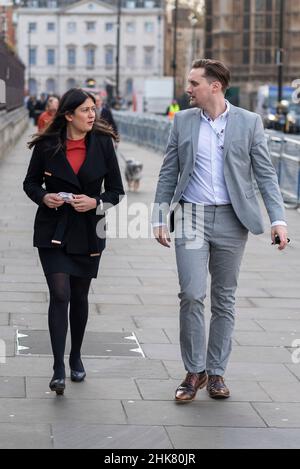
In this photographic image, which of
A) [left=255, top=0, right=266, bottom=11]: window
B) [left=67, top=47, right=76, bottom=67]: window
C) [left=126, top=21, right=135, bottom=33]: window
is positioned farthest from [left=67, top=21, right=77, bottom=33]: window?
[left=255, top=0, right=266, bottom=11]: window

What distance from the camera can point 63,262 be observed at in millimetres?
6871

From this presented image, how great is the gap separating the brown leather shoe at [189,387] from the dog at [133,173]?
1381cm

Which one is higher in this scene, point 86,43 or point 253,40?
point 253,40

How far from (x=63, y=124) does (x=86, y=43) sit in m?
161

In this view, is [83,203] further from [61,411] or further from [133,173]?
[133,173]

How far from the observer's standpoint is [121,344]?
27.2 ft

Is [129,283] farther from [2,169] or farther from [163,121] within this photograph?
[163,121]

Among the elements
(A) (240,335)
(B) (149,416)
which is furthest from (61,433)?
(A) (240,335)

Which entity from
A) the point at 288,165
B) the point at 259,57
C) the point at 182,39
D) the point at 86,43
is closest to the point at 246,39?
the point at 259,57

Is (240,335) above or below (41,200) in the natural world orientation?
below

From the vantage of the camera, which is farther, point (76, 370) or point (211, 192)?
point (76, 370)

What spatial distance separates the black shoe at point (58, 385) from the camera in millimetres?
6789

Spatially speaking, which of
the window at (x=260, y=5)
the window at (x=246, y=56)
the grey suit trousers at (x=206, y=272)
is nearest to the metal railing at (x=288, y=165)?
the grey suit trousers at (x=206, y=272)
